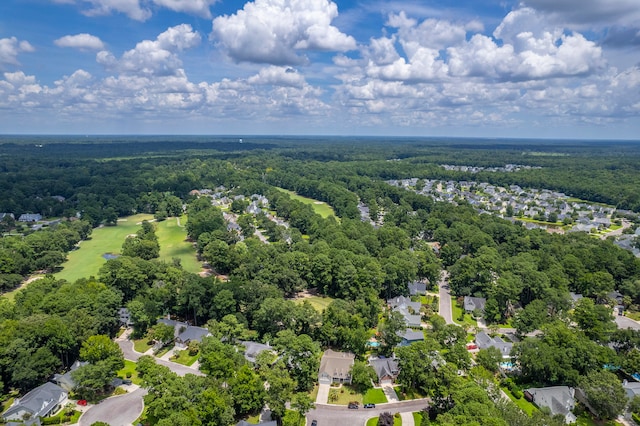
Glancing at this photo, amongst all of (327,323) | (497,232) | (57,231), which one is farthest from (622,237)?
(57,231)

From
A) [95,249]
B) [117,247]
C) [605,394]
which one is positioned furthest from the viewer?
[117,247]

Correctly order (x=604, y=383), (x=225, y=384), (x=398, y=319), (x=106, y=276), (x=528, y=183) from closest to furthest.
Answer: (x=604, y=383) → (x=225, y=384) → (x=398, y=319) → (x=106, y=276) → (x=528, y=183)

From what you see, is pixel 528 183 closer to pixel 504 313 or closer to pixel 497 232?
pixel 497 232

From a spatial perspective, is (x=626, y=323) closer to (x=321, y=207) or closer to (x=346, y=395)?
(x=346, y=395)

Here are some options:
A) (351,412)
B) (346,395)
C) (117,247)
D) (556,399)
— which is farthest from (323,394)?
(117,247)

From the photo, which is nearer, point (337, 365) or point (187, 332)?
point (337, 365)

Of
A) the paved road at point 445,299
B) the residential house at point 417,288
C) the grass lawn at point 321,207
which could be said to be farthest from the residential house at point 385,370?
the grass lawn at point 321,207

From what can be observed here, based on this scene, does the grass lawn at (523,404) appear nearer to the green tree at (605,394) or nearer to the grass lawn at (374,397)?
the green tree at (605,394)
